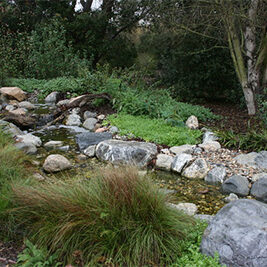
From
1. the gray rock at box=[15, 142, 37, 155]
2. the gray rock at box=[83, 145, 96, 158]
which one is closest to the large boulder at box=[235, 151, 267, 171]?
the gray rock at box=[83, 145, 96, 158]

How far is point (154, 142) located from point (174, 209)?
329 cm

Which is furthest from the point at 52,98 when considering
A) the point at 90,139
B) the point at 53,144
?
the point at 90,139

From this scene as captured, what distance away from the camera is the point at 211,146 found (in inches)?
225

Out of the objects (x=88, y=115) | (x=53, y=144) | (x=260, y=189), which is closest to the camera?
(x=260, y=189)

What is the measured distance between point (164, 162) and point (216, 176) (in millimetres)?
925

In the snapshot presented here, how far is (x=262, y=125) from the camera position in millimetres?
6355

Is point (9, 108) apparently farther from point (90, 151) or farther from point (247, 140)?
point (247, 140)

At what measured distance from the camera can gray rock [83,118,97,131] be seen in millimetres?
7246

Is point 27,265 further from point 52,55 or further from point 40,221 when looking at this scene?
point 52,55

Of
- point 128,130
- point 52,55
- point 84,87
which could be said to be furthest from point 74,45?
point 128,130

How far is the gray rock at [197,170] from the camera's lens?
490cm

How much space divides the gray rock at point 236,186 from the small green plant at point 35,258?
9.49 feet

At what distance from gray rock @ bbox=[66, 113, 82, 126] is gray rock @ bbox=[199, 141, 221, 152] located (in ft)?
10.6

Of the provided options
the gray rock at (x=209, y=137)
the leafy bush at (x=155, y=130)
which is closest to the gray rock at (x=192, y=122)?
the leafy bush at (x=155, y=130)
